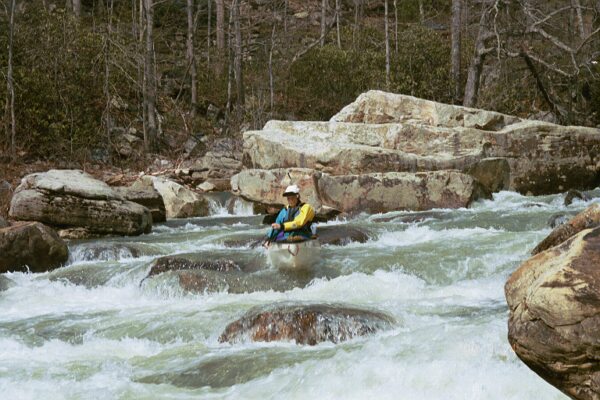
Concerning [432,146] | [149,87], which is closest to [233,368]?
[432,146]

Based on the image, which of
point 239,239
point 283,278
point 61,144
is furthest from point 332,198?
point 61,144

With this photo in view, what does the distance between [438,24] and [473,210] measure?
2043cm

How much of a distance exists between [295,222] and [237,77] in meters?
14.6

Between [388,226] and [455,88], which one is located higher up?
[455,88]

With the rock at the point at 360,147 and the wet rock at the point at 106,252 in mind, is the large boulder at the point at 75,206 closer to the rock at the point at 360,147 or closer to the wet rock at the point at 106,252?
the wet rock at the point at 106,252

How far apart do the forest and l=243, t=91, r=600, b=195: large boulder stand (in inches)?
117

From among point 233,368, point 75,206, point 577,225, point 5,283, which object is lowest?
point 5,283

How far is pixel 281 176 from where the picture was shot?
14141 mm

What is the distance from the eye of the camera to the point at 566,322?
345cm

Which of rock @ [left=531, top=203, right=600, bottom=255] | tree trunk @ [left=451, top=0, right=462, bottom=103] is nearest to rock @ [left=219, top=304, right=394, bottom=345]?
rock @ [left=531, top=203, right=600, bottom=255]

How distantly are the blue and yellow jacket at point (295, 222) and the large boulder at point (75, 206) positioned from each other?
437cm

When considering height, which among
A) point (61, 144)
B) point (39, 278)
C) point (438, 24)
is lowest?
point (39, 278)

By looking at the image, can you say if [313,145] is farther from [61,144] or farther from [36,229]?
[61,144]

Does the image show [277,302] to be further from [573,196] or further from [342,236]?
[573,196]
